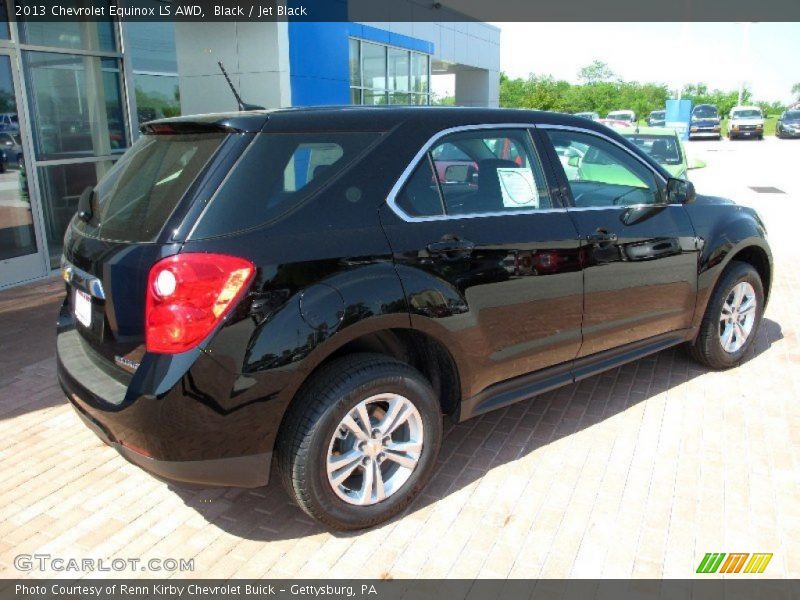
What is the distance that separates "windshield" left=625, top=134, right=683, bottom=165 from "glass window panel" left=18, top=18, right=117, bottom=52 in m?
7.09

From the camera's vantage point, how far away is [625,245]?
12.7 feet

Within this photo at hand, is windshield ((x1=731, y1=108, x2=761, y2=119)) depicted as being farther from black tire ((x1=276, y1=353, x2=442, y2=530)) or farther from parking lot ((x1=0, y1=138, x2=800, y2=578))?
black tire ((x1=276, y1=353, x2=442, y2=530))

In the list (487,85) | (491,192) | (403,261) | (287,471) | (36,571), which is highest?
(487,85)

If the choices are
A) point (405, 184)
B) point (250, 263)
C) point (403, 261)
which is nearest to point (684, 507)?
point (403, 261)

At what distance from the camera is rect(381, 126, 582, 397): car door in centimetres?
302

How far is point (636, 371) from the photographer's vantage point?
4887mm

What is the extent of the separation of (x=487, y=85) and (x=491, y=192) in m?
25.0

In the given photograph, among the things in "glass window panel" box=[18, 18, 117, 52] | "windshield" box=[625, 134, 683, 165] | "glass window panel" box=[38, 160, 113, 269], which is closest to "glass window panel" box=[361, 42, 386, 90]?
"windshield" box=[625, 134, 683, 165]

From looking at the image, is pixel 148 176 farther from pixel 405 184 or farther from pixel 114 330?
pixel 405 184

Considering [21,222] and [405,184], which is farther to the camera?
[21,222]

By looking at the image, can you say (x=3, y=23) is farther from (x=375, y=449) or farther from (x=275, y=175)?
(x=375, y=449)

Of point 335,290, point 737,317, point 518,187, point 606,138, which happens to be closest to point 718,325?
point 737,317

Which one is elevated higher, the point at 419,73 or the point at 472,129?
the point at 419,73

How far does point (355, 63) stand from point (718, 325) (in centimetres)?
1087
